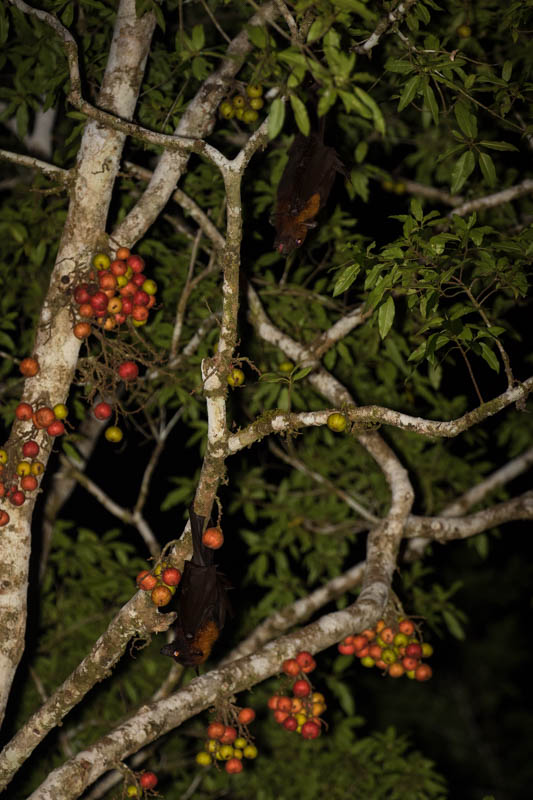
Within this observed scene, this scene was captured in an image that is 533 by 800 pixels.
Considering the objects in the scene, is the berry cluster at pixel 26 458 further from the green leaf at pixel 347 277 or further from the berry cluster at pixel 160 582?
the green leaf at pixel 347 277

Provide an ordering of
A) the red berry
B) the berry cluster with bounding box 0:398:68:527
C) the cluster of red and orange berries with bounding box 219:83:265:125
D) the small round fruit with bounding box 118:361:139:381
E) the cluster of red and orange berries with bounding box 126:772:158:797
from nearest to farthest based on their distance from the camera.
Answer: the cluster of red and orange berries with bounding box 126:772:158:797 → the berry cluster with bounding box 0:398:68:527 → the red berry → the small round fruit with bounding box 118:361:139:381 → the cluster of red and orange berries with bounding box 219:83:265:125

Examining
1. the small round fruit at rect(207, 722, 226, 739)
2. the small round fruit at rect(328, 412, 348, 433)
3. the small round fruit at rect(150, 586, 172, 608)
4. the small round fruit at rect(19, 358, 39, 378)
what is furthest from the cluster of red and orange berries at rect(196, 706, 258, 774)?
the small round fruit at rect(19, 358, 39, 378)

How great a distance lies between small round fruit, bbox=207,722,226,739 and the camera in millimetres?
3180

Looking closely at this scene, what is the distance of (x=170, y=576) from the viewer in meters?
2.81

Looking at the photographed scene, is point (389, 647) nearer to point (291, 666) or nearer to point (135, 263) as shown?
point (291, 666)

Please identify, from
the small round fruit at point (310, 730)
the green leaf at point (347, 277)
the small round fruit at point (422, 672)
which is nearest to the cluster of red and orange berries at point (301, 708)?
the small round fruit at point (310, 730)

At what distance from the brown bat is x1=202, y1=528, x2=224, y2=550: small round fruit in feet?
3.70

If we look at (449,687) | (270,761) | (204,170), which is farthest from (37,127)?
(449,687)

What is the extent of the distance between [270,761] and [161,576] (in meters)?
2.98

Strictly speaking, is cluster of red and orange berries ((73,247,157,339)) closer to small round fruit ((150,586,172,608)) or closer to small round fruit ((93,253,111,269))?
small round fruit ((93,253,111,269))

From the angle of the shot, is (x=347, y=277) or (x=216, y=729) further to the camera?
(x=216, y=729)

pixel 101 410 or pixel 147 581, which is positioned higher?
pixel 101 410

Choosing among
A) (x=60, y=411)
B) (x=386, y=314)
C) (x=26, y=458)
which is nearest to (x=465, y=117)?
(x=386, y=314)

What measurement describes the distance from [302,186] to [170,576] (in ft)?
5.10
